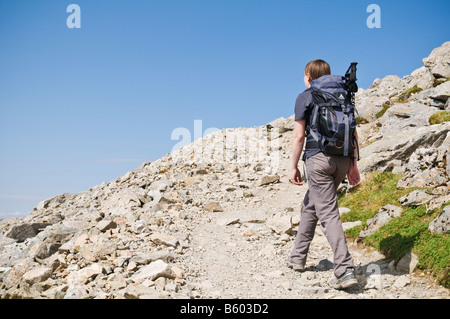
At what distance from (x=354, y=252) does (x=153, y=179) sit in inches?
443

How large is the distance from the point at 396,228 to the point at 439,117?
1010cm

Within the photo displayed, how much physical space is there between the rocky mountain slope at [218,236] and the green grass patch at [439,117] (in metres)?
0.39

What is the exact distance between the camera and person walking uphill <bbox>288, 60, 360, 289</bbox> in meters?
6.53

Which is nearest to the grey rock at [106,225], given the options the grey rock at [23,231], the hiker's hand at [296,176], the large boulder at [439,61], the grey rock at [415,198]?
the hiker's hand at [296,176]

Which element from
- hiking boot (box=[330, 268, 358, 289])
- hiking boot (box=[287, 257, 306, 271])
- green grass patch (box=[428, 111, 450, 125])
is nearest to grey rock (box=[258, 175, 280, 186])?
green grass patch (box=[428, 111, 450, 125])

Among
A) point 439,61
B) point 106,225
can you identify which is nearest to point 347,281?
point 106,225

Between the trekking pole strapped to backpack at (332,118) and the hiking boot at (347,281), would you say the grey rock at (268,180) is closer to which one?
the trekking pole strapped to backpack at (332,118)

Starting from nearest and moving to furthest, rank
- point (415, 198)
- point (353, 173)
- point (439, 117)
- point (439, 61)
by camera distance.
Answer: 1. point (353, 173)
2. point (415, 198)
3. point (439, 117)
4. point (439, 61)

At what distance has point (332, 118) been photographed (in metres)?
6.50

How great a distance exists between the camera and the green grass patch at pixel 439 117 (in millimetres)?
16094

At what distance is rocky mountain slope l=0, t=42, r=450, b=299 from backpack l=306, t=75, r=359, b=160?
2605 millimetres
